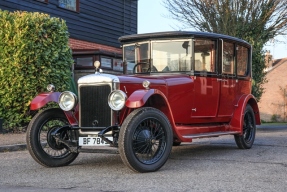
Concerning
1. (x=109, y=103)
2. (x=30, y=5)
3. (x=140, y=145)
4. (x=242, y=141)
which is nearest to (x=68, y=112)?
(x=109, y=103)

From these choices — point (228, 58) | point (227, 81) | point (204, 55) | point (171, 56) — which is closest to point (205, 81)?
point (204, 55)

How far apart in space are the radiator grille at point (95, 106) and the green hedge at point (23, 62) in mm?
5144

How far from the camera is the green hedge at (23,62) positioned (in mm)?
11602

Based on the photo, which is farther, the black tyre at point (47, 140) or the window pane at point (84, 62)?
the window pane at point (84, 62)

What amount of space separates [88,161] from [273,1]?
49.6 ft

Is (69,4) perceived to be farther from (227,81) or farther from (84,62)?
(227,81)

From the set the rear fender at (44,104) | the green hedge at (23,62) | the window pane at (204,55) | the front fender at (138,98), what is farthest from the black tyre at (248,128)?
the green hedge at (23,62)

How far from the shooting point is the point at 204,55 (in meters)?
8.47

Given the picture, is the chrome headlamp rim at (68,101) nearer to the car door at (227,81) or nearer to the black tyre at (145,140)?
the black tyre at (145,140)

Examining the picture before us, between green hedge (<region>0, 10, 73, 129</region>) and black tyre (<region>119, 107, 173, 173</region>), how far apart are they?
19.6 feet

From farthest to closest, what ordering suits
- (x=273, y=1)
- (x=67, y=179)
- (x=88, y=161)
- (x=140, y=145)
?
(x=273, y=1) → (x=88, y=161) → (x=140, y=145) → (x=67, y=179)

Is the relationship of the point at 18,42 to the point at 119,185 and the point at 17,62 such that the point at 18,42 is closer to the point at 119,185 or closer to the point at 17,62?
the point at 17,62

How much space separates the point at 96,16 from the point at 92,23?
421 millimetres

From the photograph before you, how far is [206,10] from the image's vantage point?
2070 cm
